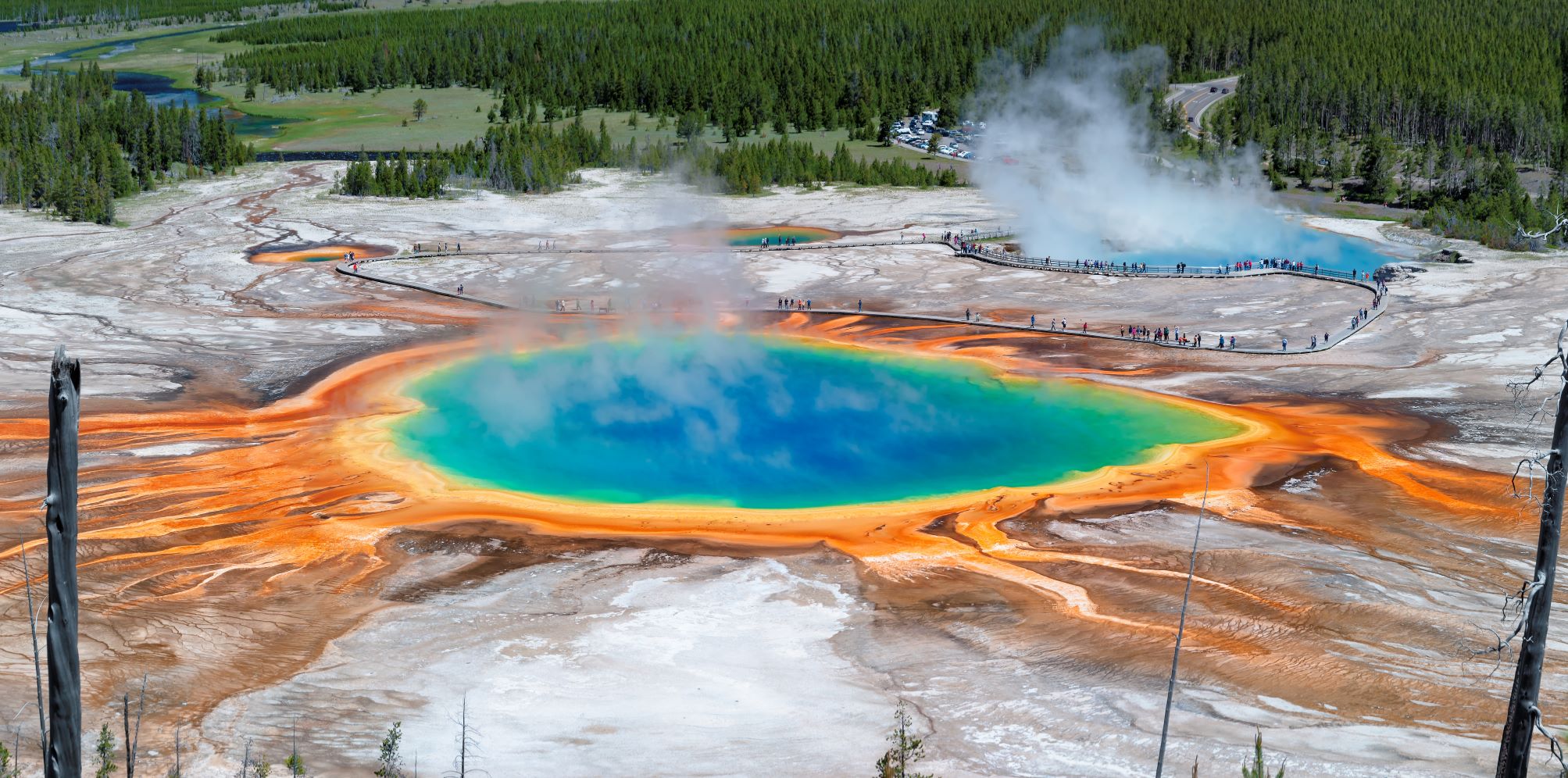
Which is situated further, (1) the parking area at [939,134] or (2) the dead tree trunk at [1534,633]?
(1) the parking area at [939,134]

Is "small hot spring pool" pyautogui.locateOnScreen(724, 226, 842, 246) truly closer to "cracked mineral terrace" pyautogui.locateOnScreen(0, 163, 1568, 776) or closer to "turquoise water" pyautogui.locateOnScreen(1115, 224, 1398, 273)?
"turquoise water" pyautogui.locateOnScreen(1115, 224, 1398, 273)

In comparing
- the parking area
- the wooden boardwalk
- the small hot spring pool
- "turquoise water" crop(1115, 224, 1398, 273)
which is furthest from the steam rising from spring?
the small hot spring pool

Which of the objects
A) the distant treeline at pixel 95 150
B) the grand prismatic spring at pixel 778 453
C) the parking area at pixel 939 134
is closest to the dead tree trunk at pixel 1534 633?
the grand prismatic spring at pixel 778 453

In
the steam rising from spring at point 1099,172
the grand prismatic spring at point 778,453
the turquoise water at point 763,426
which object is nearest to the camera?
the grand prismatic spring at point 778,453

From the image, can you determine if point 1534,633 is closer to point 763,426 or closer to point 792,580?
point 792,580

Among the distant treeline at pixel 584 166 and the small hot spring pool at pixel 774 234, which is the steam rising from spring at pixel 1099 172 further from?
the small hot spring pool at pixel 774 234

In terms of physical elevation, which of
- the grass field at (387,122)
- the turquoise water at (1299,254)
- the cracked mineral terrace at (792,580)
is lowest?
the cracked mineral terrace at (792,580)

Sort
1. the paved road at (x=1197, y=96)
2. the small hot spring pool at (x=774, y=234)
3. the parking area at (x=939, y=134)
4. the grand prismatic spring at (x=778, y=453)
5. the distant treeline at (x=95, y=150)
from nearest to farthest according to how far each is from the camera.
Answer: the grand prismatic spring at (x=778, y=453) → the small hot spring pool at (x=774, y=234) → the distant treeline at (x=95, y=150) → the parking area at (x=939, y=134) → the paved road at (x=1197, y=96)

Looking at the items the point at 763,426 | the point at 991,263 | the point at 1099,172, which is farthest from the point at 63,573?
the point at 1099,172
